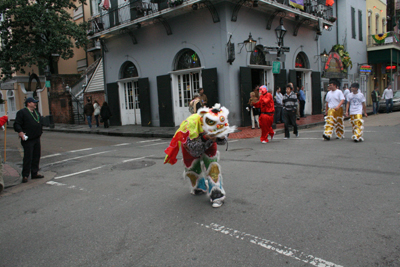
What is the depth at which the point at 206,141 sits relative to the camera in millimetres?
4289

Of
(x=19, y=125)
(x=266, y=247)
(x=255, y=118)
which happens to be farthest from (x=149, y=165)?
(x=255, y=118)

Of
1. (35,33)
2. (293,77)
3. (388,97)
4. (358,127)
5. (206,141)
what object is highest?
(35,33)

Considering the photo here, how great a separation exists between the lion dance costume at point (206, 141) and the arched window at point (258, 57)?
38.5 feet

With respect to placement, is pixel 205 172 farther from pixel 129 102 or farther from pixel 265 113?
pixel 129 102

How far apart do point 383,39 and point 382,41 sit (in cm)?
20

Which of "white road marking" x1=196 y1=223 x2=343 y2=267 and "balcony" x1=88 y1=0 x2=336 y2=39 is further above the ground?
"balcony" x1=88 y1=0 x2=336 y2=39

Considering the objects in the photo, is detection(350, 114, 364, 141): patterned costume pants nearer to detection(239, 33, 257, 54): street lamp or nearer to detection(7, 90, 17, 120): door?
detection(239, 33, 257, 54): street lamp

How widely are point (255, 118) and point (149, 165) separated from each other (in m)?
7.56

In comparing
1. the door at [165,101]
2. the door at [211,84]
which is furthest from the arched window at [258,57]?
the door at [165,101]

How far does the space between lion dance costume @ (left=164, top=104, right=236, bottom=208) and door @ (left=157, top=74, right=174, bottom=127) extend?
1173 cm

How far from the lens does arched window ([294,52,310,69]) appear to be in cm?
1900

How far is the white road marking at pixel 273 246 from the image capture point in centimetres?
279

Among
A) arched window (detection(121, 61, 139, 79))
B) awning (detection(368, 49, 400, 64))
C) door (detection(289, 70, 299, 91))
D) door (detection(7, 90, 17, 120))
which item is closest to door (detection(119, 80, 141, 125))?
arched window (detection(121, 61, 139, 79))

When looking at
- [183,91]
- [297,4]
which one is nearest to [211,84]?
[183,91]
